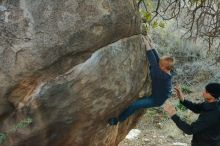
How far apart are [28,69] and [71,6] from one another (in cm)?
83

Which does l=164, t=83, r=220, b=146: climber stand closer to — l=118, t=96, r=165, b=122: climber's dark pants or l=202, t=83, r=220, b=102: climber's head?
l=202, t=83, r=220, b=102: climber's head

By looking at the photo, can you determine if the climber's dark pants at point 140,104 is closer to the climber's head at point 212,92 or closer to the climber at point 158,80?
the climber at point 158,80

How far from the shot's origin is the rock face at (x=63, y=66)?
556cm

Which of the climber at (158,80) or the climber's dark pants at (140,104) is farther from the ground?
the climber at (158,80)

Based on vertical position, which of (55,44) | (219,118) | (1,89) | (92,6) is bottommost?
(219,118)

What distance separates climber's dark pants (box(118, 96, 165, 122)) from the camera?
6.02 m

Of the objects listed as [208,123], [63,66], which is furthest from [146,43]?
[208,123]

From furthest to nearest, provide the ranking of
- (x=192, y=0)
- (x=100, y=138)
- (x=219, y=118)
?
(x=192, y=0) → (x=100, y=138) → (x=219, y=118)

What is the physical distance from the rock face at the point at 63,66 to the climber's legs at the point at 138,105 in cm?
9

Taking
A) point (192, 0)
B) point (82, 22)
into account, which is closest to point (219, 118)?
point (82, 22)

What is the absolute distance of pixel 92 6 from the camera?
5738mm

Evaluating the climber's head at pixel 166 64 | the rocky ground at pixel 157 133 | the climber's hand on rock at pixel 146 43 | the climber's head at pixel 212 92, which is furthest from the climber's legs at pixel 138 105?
the rocky ground at pixel 157 133

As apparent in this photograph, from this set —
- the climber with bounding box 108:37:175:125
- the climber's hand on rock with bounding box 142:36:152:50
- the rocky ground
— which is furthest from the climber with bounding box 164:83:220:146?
the rocky ground

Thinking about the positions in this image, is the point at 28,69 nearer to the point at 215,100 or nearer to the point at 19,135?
the point at 19,135
